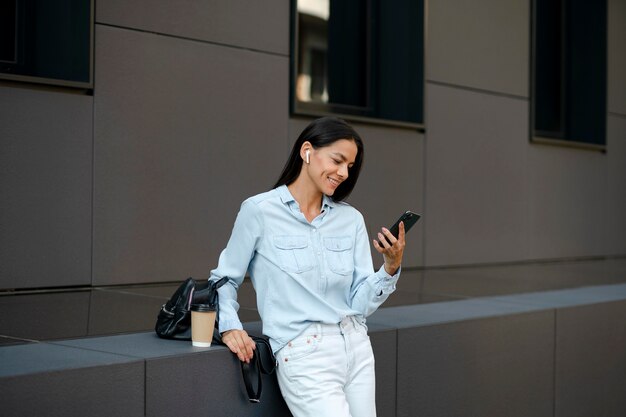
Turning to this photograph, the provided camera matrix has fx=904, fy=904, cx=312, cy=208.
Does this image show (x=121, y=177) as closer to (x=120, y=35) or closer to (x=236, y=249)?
(x=120, y=35)

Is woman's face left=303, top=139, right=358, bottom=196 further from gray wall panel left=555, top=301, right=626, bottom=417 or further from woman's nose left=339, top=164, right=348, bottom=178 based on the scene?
gray wall panel left=555, top=301, right=626, bottom=417

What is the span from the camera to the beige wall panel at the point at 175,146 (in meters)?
6.42

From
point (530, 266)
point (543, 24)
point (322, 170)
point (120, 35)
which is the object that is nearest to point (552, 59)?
point (543, 24)

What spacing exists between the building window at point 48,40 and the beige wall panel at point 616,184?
25.6 feet

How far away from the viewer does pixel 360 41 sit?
8.91m

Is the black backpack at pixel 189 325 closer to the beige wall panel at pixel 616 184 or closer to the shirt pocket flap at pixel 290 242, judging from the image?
the shirt pocket flap at pixel 290 242

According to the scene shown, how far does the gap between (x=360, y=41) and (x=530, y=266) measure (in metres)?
3.16

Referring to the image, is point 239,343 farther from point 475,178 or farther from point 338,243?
point 475,178

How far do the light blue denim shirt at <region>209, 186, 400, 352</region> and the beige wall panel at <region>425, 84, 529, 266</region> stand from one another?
5.42m

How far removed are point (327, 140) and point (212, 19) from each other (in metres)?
3.61

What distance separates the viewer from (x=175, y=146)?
6.82m

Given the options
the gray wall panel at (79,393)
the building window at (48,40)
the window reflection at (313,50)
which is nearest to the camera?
the gray wall panel at (79,393)

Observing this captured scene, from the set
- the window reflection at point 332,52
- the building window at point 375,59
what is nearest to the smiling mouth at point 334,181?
the window reflection at point 332,52

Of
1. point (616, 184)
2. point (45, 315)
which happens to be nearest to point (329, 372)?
point (45, 315)
